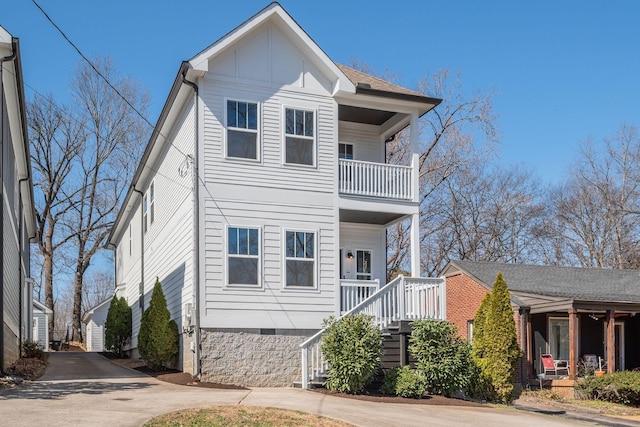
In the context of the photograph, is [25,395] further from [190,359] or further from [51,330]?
[51,330]

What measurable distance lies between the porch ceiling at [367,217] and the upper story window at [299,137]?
5.62 ft

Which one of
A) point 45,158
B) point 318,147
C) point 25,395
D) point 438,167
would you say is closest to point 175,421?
point 25,395

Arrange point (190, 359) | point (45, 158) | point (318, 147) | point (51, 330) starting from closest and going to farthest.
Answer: point (190, 359)
point (318, 147)
point (45, 158)
point (51, 330)

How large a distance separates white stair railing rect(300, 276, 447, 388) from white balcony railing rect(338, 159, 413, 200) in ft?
7.92

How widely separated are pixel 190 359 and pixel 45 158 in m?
28.4

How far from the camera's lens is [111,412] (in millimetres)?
10531

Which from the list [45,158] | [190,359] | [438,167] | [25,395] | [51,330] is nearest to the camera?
[25,395]

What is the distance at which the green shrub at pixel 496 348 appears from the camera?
16625mm

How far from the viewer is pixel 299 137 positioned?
56.7 feet

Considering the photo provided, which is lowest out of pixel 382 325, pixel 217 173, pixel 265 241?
pixel 382 325

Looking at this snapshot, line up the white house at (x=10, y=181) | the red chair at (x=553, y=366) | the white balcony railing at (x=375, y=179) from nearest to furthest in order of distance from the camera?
1. the white house at (x=10, y=181)
2. the white balcony railing at (x=375, y=179)
3. the red chair at (x=553, y=366)

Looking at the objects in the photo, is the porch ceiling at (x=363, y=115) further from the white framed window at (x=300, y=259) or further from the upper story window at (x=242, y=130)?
the white framed window at (x=300, y=259)

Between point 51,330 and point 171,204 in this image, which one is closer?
point 171,204

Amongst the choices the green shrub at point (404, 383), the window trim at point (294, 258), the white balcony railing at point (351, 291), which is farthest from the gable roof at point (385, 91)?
the green shrub at point (404, 383)
